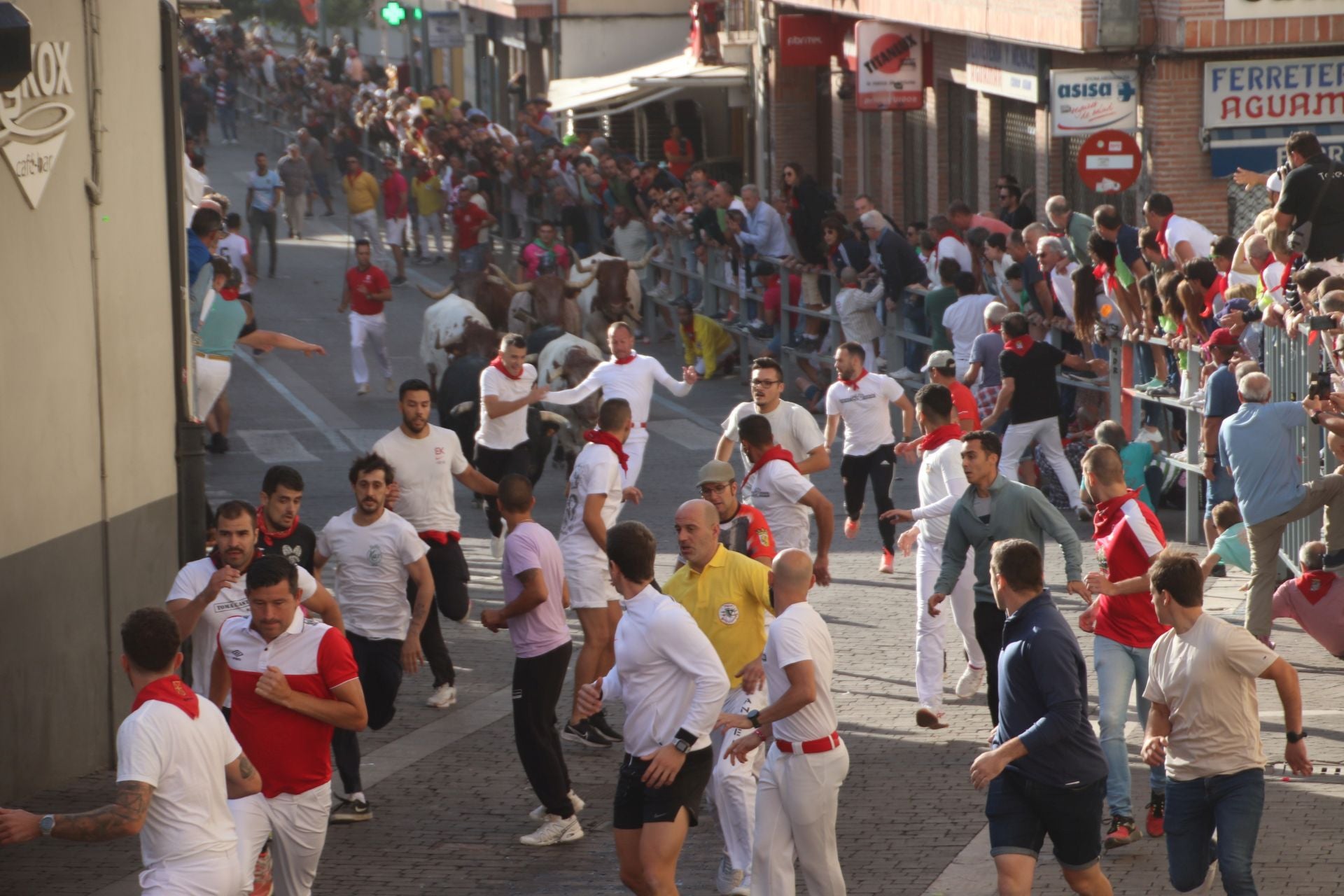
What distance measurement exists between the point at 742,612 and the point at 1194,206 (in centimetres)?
1277

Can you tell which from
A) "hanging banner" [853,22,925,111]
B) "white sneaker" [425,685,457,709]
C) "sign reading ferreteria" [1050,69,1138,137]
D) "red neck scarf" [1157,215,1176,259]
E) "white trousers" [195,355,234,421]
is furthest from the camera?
"hanging banner" [853,22,925,111]

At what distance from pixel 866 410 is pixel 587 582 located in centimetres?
467

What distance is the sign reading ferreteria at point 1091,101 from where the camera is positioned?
19.5 metres

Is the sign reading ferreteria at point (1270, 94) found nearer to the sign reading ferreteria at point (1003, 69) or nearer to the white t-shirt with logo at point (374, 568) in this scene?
the sign reading ferreteria at point (1003, 69)

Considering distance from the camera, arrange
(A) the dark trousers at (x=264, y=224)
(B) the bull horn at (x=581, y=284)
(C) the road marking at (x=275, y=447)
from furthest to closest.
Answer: (A) the dark trousers at (x=264, y=224) < (B) the bull horn at (x=581, y=284) < (C) the road marking at (x=275, y=447)

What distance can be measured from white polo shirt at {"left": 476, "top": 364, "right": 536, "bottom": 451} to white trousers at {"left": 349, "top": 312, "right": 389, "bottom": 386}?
7.78m

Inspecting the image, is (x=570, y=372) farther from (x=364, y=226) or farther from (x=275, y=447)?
(x=364, y=226)

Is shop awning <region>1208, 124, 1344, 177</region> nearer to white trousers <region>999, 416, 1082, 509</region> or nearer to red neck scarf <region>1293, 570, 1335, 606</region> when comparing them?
white trousers <region>999, 416, 1082, 509</region>

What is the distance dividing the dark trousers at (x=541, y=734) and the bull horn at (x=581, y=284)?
37.2ft

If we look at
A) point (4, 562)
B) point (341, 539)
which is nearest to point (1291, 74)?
point (341, 539)

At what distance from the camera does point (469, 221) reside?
1171 inches

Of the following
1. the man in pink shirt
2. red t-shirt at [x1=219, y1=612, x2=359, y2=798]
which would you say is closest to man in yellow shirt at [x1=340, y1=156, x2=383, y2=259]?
the man in pink shirt

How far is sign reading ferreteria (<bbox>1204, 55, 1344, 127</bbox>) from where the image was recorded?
19.5m

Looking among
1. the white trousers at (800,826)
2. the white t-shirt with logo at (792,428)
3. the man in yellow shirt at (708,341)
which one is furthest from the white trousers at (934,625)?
the man in yellow shirt at (708,341)
